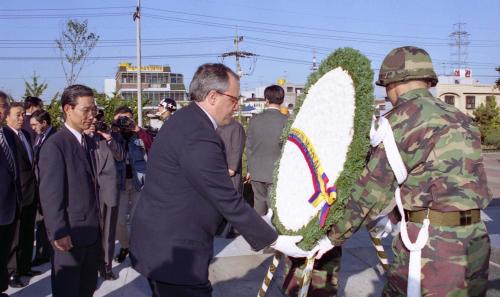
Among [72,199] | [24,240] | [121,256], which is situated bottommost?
[121,256]

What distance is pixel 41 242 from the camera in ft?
18.6

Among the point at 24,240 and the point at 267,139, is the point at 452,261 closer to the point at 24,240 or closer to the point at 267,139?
the point at 267,139

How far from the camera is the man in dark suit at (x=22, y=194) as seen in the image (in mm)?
4891

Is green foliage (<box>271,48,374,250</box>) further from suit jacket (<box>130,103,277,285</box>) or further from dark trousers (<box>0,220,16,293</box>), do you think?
dark trousers (<box>0,220,16,293</box>)

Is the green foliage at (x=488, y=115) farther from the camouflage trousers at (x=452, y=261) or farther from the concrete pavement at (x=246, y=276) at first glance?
the camouflage trousers at (x=452, y=261)

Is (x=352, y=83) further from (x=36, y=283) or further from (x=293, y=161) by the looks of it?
(x=36, y=283)

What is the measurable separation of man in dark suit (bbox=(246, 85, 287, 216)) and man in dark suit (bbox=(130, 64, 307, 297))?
11.5ft

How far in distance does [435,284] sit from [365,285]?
2486 millimetres

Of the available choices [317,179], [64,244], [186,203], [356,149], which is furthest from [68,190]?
[356,149]

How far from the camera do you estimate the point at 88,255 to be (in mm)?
3381

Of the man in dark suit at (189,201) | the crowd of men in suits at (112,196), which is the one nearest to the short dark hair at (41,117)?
the crowd of men in suits at (112,196)

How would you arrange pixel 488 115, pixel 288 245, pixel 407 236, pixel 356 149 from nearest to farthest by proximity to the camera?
pixel 407 236 < pixel 288 245 < pixel 356 149 < pixel 488 115

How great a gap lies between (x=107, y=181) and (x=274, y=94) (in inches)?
94.0

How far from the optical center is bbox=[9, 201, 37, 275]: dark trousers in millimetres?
4961
